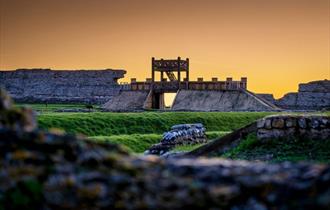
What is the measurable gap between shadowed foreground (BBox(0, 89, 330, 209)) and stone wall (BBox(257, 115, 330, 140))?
12.4 metres

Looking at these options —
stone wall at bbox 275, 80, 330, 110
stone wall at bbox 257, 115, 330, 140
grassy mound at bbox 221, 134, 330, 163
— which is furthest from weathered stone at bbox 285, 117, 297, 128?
stone wall at bbox 275, 80, 330, 110

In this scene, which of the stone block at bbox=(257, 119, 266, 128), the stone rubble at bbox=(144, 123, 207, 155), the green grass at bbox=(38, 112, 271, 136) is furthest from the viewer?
the green grass at bbox=(38, 112, 271, 136)

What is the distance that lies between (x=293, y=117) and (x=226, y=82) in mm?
51073

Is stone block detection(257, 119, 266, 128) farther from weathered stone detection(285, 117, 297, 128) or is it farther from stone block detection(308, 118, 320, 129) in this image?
stone block detection(308, 118, 320, 129)

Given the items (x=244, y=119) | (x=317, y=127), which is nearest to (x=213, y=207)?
(x=317, y=127)

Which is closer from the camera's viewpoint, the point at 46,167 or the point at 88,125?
the point at 46,167

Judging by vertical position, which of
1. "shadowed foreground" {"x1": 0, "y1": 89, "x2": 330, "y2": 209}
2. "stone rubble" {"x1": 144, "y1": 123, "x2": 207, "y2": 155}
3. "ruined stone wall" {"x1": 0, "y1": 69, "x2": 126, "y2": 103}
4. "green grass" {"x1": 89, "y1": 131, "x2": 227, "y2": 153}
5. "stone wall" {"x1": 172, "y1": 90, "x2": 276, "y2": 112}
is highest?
"ruined stone wall" {"x1": 0, "y1": 69, "x2": 126, "y2": 103}

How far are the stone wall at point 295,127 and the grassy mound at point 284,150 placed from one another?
18cm

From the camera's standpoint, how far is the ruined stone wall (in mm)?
96000

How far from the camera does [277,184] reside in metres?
7.79

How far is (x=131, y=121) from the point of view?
47.2 meters

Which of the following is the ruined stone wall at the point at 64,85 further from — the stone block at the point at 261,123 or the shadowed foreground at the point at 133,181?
the shadowed foreground at the point at 133,181

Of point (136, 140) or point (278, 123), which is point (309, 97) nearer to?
point (136, 140)

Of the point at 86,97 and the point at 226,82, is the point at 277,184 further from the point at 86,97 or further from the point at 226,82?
the point at 86,97
